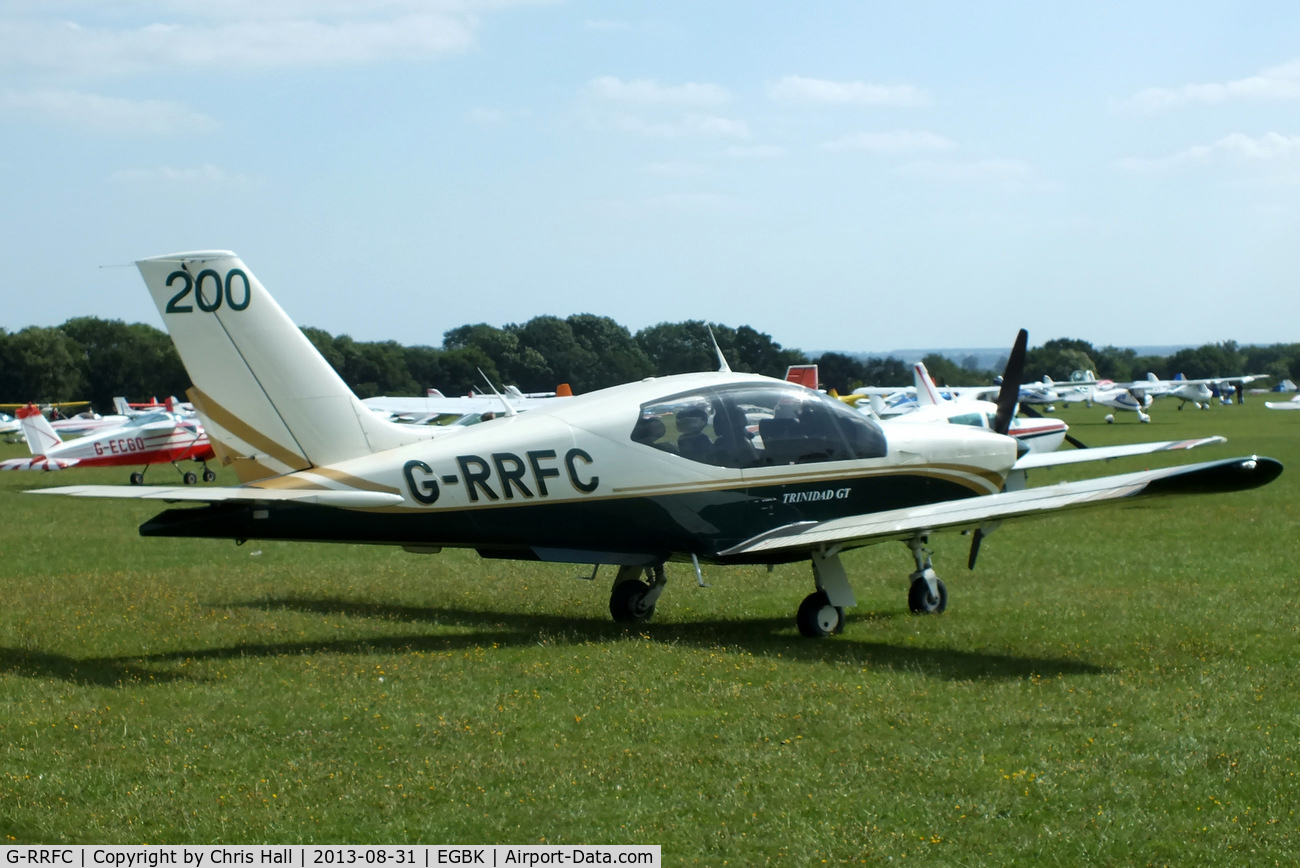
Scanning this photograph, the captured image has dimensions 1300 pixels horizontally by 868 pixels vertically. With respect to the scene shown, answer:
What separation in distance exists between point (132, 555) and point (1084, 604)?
12.6 metres

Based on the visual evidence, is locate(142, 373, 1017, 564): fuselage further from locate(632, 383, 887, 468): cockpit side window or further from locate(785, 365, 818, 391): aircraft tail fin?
locate(785, 365, 818, 391): aircraft tail fin

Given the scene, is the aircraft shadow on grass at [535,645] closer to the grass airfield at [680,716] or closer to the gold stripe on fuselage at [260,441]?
the grass airfield at [680,716]

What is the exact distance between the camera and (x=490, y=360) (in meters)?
45.3

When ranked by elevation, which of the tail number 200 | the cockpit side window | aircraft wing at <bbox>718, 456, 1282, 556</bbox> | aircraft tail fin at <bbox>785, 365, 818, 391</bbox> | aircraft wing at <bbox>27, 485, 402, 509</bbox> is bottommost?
aircraft wing at <bbox>718, 456, 1282, 556</bbox>

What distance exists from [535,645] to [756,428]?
262 centimetres

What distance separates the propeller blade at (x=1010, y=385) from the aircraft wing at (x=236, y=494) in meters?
7.40

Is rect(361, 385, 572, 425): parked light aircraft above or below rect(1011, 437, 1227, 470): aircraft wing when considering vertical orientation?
above

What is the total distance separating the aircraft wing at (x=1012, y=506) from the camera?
8492 millimetres

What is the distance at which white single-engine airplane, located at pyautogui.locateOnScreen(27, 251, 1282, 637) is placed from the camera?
9.55m

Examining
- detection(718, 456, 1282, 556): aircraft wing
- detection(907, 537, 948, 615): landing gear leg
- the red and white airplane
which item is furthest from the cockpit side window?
the red and white airplane

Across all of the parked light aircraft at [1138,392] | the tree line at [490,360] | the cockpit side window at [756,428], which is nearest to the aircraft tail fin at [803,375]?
the tree line at [490,360]

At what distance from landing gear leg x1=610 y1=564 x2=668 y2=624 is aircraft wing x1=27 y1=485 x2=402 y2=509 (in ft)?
8.99

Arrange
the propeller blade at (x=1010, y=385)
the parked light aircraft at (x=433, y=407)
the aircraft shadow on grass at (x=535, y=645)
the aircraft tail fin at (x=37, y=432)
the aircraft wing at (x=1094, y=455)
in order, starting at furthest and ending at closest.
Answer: the parked light aircraft at (x=433, y=407), the aircraft tail fin at (x=37, y=432), the propeller blade at (x=1010, y=385), the aircraft wing at (x=1094, y=455), the aircraft shadow on grass at (x=535, y=645)

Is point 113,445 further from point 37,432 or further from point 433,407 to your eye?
point 433,407
